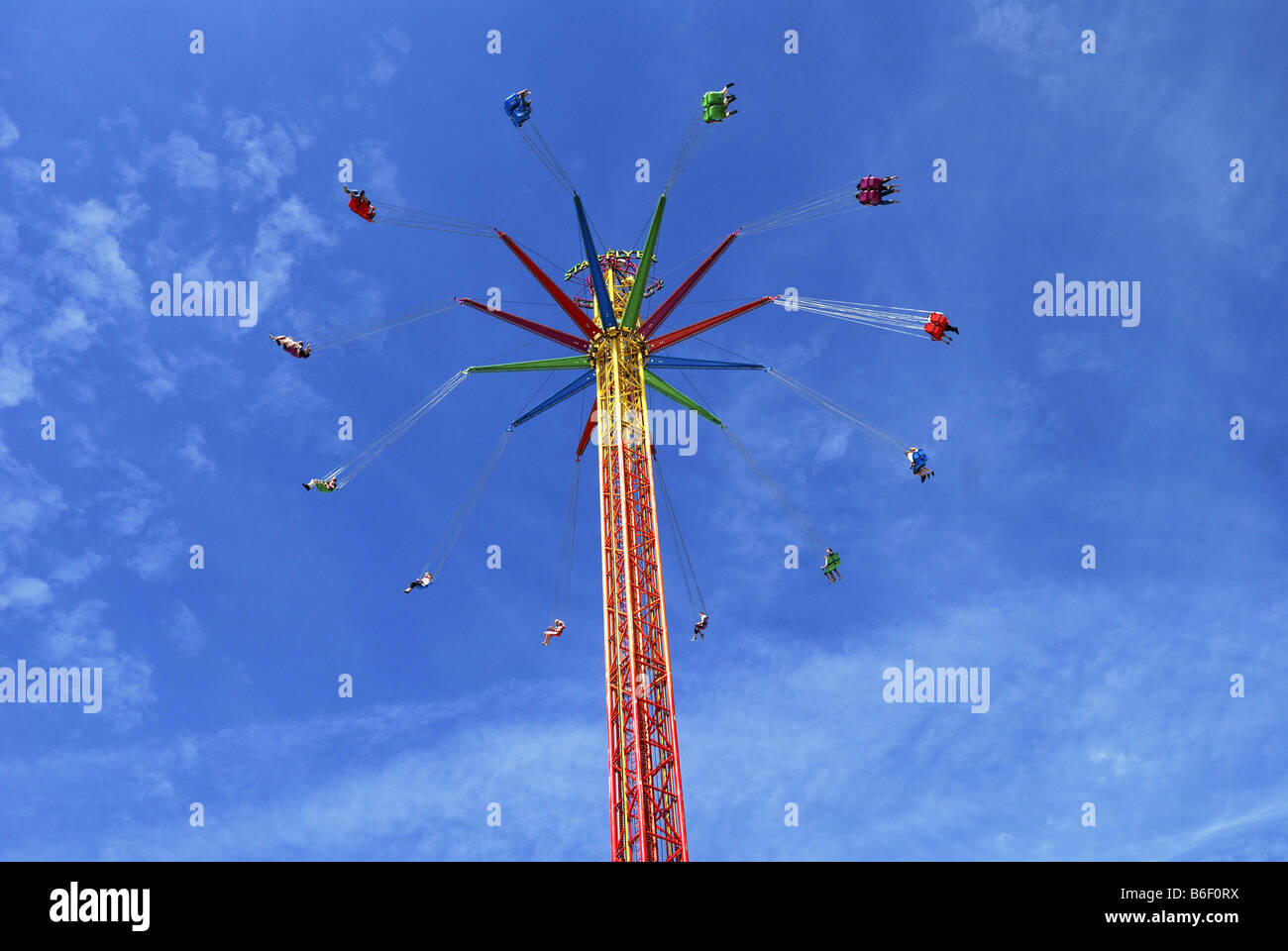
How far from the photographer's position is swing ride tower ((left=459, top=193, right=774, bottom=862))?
34.0m

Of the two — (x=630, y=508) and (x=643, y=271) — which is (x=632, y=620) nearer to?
(x=630, y=508)

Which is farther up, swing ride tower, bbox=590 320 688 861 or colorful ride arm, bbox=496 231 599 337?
colorful ride arm, bbox=496 231 599 337

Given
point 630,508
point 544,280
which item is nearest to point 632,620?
point 630,508

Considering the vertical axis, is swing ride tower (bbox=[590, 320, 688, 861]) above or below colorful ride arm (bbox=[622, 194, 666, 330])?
below

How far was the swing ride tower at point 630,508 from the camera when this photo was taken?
3403 cm

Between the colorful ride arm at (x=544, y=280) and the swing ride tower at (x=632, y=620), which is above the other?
the colorful ride arm at (x=544, y=280)

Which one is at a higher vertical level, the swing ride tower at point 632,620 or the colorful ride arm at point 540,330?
the colorful ride arm at point 540,330

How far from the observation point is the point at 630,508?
39.7 metres

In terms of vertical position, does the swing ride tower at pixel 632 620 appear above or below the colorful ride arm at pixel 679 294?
below
